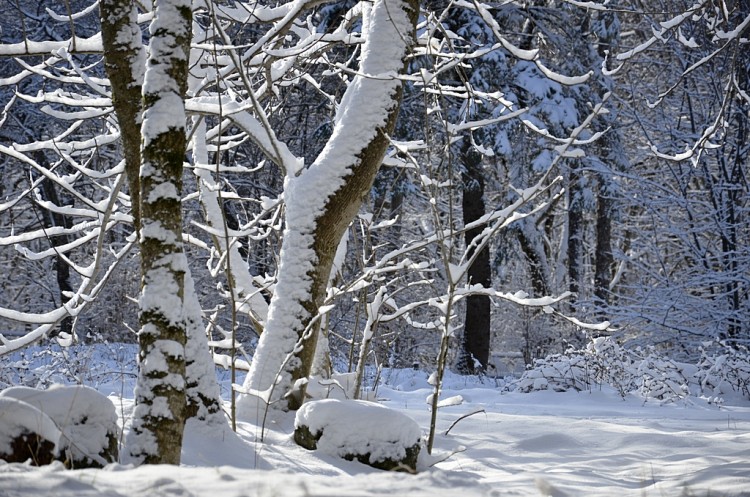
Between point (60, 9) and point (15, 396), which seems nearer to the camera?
point (15, 396)

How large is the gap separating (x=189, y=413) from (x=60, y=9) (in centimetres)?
1304

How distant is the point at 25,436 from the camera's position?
2.90m

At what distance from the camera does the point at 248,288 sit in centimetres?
611

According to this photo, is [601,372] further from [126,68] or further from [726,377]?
[126,68]

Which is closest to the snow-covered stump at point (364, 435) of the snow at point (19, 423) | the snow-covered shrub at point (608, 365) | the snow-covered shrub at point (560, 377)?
the snow at point (19, 423)

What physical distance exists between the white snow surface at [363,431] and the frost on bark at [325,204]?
705mm

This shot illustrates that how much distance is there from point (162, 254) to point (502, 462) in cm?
260

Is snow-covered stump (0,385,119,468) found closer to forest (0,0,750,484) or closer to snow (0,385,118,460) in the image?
snow (0,385,118,460)

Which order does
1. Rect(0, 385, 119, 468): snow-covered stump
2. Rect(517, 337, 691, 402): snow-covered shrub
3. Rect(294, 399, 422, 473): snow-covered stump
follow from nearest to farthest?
Rect(0, 385, 119, 468): snow-covered stump, Rect(294, 399, 422, 473): snow-covered stump, Rect(517, 337, 691, 402): snow-covered shrub

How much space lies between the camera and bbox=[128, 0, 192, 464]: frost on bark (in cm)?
332

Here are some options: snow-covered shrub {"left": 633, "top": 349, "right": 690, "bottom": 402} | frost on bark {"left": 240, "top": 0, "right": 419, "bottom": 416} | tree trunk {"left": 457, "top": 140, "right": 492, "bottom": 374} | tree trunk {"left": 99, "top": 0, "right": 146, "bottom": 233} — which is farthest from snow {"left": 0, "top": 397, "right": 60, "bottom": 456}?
tree trunk {"left": 457, "top": 140, "right": 492, "bottom": 374}

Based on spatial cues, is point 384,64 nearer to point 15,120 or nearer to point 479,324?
point 479,324

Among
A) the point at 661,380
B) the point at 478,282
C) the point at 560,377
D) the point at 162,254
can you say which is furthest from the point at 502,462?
the point at 478,282

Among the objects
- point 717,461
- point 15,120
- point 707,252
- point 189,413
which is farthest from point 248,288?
point 15,120
